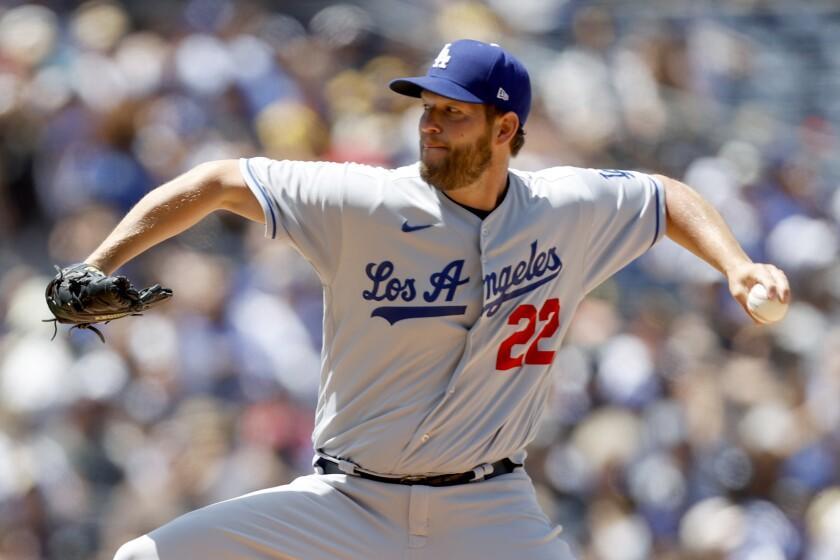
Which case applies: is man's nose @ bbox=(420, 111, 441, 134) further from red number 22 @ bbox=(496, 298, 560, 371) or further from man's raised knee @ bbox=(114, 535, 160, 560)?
Result: man's raised knee @ bbox=(114, 535, 160, 560)

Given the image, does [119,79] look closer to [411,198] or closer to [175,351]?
[175,351]

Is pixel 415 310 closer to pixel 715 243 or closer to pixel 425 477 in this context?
pixel 425 477

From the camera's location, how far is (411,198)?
4062mm

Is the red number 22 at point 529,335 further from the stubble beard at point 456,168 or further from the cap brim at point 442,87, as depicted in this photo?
the cap brim at point 442,87

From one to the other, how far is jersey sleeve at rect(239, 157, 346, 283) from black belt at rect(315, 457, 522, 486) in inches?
21.8

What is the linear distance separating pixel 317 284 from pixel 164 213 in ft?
14.4

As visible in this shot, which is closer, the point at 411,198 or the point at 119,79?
the point at 411,198

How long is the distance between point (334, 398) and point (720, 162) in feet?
17.4

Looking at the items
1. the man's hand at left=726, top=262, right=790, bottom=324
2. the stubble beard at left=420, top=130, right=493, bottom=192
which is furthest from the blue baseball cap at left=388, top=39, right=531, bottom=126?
the man's hand at left=726, top=262, right=790, bottom=324

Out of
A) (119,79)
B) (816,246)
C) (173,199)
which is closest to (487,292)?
(173,199)

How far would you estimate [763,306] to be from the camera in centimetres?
371

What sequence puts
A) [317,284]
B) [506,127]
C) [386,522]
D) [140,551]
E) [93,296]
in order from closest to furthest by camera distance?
[93,296] < [140,551] < [386,522] < [506,127] < [317,284]

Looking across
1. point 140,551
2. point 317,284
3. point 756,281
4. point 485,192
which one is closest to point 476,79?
point 485,192

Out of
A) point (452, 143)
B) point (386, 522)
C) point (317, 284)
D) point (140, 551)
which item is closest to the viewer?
point (140, 551)
